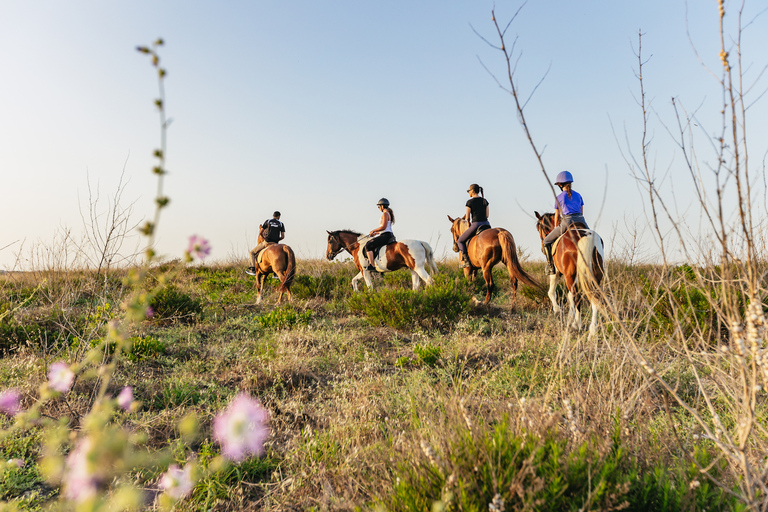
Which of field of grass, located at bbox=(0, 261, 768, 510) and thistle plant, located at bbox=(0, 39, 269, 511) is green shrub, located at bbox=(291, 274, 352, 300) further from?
thistle plant, located at bbox=(0, 39, 269, 511)

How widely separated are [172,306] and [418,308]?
13.6 ft

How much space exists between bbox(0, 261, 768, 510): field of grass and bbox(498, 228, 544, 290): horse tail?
804 mm

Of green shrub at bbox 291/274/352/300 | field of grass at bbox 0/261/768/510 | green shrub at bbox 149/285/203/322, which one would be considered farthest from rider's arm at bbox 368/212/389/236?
green shrub at bbox 149/285/203/322

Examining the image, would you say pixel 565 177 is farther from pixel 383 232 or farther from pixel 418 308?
pixel 383 232

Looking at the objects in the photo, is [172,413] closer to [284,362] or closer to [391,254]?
[284,362]

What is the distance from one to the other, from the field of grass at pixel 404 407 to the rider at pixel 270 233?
9.05ft

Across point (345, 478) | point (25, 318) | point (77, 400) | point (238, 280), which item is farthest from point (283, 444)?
point (238, 280)

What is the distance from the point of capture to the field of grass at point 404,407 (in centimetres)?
162

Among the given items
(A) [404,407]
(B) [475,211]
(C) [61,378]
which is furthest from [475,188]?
(C) [61,378]

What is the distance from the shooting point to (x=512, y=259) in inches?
331

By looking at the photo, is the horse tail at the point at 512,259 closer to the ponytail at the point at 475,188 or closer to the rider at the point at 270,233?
the ponytail at the point at 475,188

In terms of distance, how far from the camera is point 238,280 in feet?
40.9

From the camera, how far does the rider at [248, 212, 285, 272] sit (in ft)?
34.6

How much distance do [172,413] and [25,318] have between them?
166 inches
